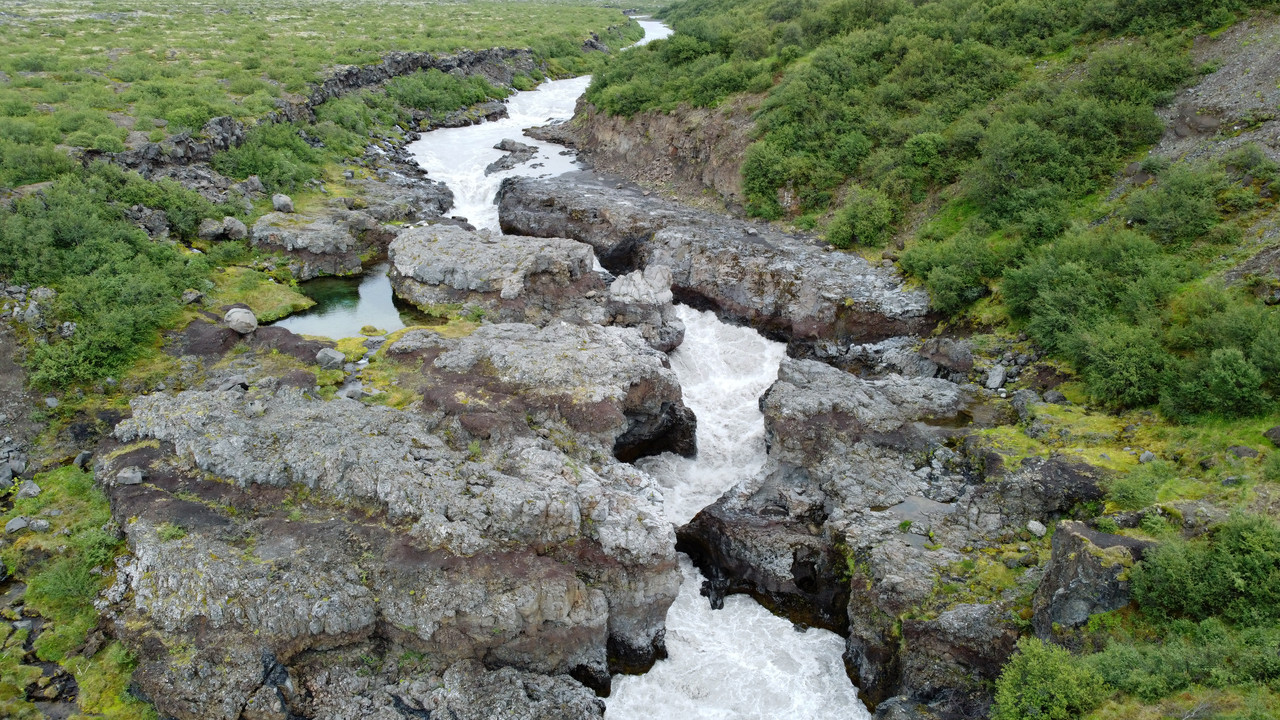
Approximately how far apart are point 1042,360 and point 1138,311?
3215 millimetres

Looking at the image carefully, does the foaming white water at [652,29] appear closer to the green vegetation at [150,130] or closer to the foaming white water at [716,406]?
the green vegetation at [150,130]

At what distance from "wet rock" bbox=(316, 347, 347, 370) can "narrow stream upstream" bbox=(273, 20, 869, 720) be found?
4202 mm

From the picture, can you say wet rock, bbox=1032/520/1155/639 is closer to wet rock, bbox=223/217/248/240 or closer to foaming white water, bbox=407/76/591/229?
foaming white water, bbox=407/76/591/229

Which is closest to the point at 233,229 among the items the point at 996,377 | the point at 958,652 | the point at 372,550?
the point at 372,550

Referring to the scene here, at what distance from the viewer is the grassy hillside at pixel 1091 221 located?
14039 mm

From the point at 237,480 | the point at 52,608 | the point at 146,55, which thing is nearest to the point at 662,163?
the point at 237,480

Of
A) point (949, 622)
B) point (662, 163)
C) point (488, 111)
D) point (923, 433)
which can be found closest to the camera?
point (949, 622)

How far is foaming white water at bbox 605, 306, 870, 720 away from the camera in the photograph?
17.6 metres

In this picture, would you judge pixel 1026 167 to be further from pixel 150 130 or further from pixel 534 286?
pixel 150 130

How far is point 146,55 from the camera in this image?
53438mm

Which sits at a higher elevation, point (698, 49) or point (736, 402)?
point (698, 49)

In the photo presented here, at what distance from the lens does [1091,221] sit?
27.7 meters

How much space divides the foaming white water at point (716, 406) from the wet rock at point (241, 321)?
16.2 metres

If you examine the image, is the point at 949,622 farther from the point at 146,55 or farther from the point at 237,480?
the point at 146,55
